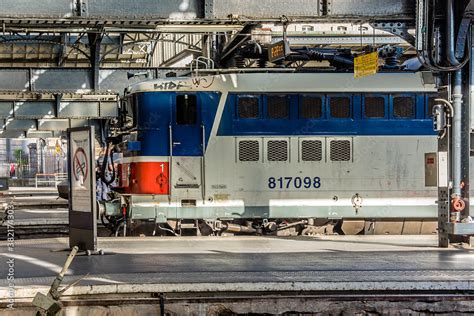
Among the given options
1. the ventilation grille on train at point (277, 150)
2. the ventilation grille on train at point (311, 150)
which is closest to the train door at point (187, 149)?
the ventilation grille on train at point (277, 150)

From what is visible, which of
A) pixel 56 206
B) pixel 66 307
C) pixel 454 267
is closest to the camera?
pixel 66 307

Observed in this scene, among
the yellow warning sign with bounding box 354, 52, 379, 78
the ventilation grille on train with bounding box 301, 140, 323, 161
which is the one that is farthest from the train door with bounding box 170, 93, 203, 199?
the yellow warning sign with bounding box 354, 52, 379, 78

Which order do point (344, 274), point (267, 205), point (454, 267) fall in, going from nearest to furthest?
point (344, 274), point (454, 267), point (267, 205)

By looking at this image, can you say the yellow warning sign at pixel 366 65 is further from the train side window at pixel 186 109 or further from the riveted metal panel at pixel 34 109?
the riveted metal panel at pixel 34 109

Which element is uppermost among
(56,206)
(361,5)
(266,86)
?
(361,5)

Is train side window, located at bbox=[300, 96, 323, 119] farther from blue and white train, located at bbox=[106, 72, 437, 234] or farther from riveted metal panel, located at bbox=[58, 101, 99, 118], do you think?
riveted metal panel, located at bbox=[58, 101, 99, 118]

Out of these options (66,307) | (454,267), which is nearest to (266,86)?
(454,267)

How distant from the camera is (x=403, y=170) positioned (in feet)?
60.3

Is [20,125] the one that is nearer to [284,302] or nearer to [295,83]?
[295,83]

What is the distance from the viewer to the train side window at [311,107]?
18.1m

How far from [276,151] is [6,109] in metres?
15.3

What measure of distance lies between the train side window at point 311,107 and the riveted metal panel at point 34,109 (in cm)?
1445

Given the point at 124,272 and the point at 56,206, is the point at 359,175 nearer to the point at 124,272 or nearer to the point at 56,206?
the point at 124,272

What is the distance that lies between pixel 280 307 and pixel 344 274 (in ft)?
3.89
